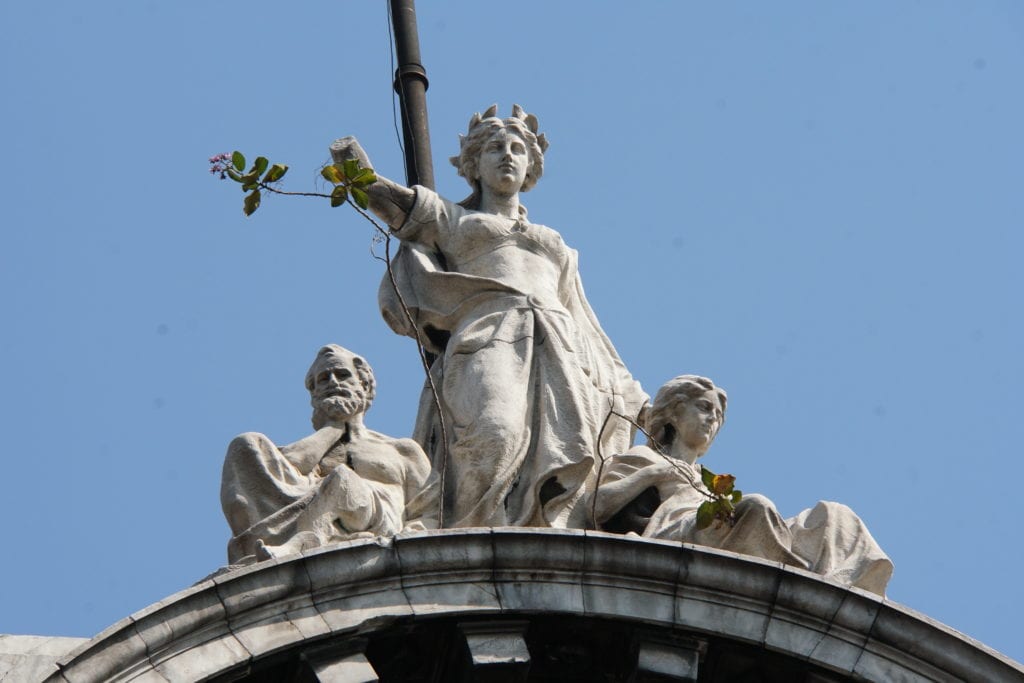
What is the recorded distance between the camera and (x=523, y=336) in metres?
17.7

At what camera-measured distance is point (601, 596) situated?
15.1 meters

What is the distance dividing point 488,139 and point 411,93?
2.44 m

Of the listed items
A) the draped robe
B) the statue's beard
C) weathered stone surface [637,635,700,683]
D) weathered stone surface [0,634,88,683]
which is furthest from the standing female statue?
weathered stone surface [0,634,88,683]

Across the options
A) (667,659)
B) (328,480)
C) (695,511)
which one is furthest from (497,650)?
(695,511)

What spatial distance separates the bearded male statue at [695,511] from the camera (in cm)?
1599

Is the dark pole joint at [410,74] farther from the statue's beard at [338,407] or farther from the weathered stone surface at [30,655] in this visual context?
the weathered stone surface at [30,655]

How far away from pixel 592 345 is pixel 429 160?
108 inches

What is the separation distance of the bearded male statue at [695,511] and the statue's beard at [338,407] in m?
1.47

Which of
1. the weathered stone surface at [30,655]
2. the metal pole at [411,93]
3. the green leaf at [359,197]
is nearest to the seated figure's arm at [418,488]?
the green leaf at [359,197]

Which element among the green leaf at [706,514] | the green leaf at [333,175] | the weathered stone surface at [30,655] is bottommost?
the weathered stone surface at [30,655]

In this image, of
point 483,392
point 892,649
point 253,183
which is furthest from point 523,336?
point 892,649

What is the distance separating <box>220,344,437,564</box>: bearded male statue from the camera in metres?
Result: 16.0

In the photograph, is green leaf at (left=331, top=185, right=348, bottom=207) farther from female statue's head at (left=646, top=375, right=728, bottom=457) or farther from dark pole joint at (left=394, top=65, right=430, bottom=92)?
dark pole joint at (left=394, top=65, right=430, bottom=92)

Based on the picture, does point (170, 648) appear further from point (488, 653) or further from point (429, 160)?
point (429, 160)
